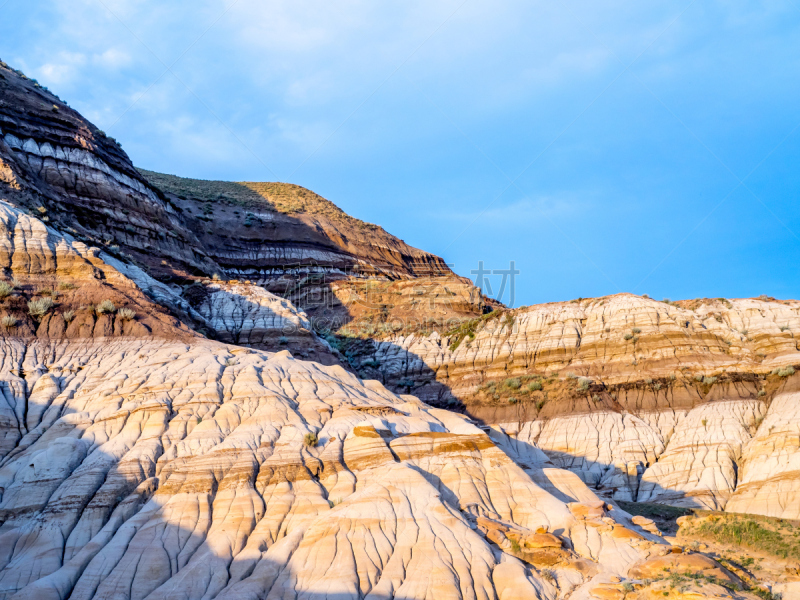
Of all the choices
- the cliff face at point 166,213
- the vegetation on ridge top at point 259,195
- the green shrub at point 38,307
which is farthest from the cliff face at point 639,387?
→ the vegetation on ridge top at point 259,195

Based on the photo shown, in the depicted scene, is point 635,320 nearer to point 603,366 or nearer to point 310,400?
point 603,366

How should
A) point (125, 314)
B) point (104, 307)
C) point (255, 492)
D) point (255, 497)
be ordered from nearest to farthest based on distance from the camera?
point (255, 497)
point (255, 492)
point (104, 307)
point (125, 314)

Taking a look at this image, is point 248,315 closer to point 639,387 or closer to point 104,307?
point 104,307

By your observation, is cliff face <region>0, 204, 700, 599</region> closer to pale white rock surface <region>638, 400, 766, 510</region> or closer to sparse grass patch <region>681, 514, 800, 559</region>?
sparse grass patch <region>681, 514, 800, 559</region>

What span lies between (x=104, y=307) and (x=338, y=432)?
1341 cm

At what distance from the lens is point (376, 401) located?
26.3 meters

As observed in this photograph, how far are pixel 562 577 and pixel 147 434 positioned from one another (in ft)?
45.6

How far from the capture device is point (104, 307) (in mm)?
29000

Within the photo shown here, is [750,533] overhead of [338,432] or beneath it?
beneath

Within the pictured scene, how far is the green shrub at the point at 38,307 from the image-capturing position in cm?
2792

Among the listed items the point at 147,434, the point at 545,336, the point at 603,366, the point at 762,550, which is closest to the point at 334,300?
the point at 545,336

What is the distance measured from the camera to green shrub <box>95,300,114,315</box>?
94.9 ft

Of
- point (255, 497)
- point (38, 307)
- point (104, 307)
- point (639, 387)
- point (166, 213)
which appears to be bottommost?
point (255, 497)

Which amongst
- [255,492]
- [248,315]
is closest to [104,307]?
[255,492]
